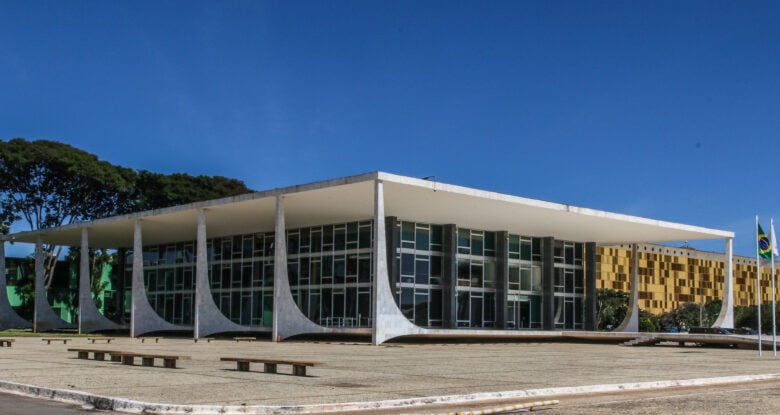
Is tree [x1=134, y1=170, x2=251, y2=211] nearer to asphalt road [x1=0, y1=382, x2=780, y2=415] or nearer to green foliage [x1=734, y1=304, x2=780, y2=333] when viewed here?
green foliage [x1=734, y1=304, x2=780, y2=333]

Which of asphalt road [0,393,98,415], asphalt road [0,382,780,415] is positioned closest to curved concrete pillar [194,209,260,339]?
asphalt road [0,382,780,415]

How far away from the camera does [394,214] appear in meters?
45.1

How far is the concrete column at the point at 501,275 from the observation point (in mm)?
51156

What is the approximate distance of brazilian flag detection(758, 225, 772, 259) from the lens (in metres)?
30.7

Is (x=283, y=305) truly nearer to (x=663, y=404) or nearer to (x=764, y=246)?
(x=764, y=246)

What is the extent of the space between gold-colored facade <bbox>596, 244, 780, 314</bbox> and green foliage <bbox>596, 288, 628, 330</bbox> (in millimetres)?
3728

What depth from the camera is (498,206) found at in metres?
41.5

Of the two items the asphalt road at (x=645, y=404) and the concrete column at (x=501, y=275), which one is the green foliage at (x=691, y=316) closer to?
the concrete column at (x=501, y=275)

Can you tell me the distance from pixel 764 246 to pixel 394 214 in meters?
19.7

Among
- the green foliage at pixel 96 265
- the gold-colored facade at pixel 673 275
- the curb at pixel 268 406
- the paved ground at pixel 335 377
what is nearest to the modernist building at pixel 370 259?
the green foliage at pixel 96 265

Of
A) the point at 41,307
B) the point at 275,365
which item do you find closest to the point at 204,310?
the point at 41,307

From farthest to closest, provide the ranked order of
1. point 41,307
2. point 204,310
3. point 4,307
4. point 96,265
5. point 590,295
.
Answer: point 96,265
point 4,307
point 41,307
point 590,295
point 204,310

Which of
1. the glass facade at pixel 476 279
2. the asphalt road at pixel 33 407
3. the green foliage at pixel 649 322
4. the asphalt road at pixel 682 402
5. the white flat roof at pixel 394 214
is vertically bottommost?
the green foliage at pixel 649 322

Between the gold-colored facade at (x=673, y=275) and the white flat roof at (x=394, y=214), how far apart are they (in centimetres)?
2875
